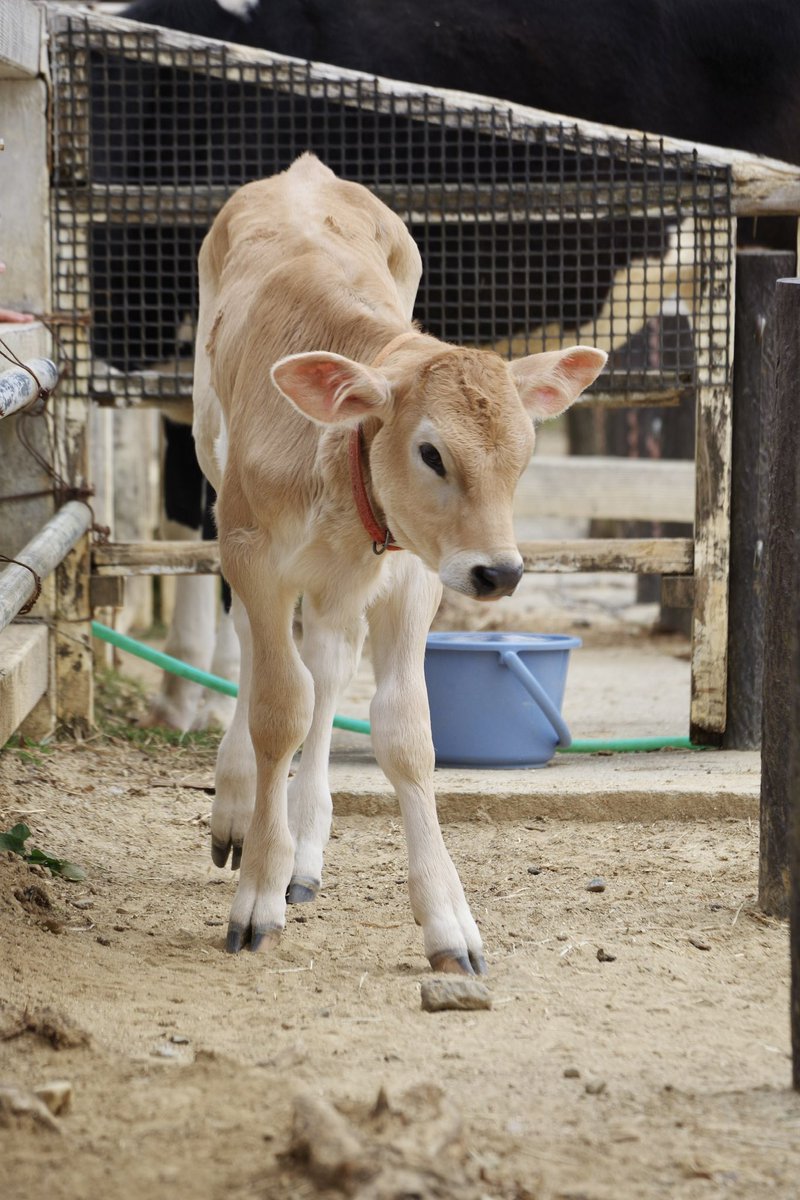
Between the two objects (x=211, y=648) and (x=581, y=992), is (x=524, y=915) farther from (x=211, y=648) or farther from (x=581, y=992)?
(x=211, y=648)

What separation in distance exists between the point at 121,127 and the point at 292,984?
15.1ft

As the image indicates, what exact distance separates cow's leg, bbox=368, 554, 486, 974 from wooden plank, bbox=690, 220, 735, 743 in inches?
96.1

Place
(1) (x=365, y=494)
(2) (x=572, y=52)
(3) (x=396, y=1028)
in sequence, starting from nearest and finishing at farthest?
(3) (x=396, y=1028) → (1) (x=365, y=494) → (2) (x=572, y=52)

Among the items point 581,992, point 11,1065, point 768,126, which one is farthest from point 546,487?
point 11,1065

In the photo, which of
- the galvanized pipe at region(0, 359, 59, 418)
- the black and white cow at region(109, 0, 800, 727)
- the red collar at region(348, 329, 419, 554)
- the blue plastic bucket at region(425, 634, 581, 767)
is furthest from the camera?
the black and white cow at region(109, 0, 800, 727)

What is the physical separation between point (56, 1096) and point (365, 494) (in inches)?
65.3

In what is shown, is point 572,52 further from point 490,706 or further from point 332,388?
point 332,388

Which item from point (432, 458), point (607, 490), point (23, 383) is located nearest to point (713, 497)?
point (23, 383)

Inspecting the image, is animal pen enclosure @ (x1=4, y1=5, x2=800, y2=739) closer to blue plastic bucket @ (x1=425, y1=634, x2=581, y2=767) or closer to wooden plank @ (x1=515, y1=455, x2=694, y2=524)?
blue plastic bucket @ (x1=425, y1=634, x2=581, y2=767)

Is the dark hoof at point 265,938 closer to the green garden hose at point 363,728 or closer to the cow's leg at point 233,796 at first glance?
the cow's leg at point 233,796

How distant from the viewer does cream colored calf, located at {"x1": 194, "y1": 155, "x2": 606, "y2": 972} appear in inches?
136

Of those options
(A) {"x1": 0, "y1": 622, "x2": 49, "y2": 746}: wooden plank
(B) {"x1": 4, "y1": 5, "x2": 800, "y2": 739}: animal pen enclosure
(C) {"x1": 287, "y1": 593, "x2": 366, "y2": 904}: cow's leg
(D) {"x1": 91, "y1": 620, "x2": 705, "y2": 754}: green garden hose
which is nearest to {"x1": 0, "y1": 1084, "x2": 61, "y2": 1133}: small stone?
(C) {"x1": 287, "y1": 593, "x2": 366, "y2": 904}: cow's leg

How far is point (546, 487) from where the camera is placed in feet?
37.0

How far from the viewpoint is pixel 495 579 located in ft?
11.0
